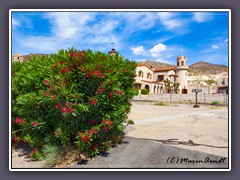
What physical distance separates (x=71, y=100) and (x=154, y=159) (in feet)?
7.34

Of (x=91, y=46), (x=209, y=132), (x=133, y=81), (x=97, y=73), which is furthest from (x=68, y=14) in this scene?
(x=209, y=132)

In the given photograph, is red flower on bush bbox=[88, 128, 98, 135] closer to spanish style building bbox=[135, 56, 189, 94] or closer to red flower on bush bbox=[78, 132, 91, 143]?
red flower on bush bbox=[78, 132, 91, 143]

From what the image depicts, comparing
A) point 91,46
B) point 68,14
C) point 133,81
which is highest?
point 68,14

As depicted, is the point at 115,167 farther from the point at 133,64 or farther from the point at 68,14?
the point at 68,14

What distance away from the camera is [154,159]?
3.48m

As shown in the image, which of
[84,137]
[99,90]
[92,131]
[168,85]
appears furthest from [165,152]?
[168,85]

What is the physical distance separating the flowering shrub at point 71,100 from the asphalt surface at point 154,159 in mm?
285

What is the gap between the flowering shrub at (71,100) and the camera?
3.06m

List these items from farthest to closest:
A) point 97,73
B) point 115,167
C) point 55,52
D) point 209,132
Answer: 1. point 209,132
2. point 55,52
3. point 115,167
4. point 97,73

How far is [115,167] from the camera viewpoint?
10.9 feet

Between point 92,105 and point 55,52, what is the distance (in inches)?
60.3

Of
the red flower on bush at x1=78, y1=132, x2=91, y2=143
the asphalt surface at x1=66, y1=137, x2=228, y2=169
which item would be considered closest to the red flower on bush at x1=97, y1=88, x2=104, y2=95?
the red flower on bush at x1=78, y1=132, x2=91, y2=143

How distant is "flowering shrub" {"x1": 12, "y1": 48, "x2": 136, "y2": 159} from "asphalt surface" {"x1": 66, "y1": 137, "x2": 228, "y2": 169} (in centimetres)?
28

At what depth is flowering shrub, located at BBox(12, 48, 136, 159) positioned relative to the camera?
3.06m
